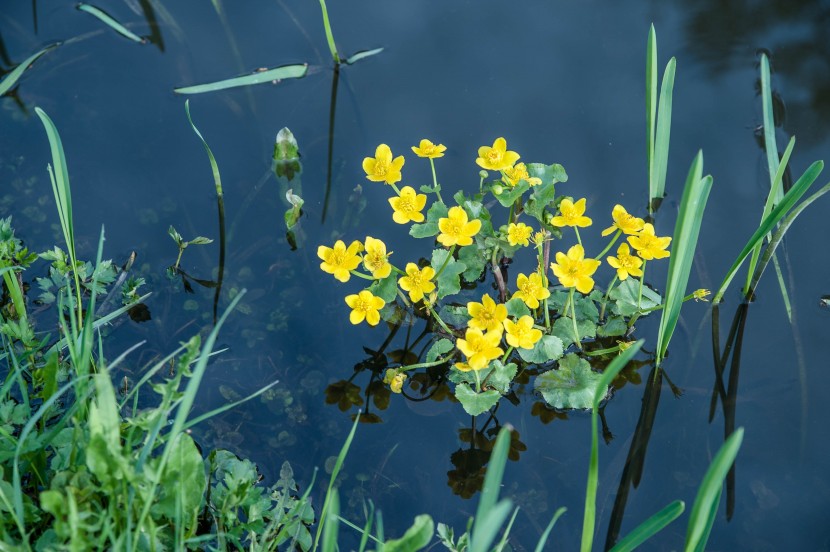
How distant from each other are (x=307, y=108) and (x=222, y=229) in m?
0.59

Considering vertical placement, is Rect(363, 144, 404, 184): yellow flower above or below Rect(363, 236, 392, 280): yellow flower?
above

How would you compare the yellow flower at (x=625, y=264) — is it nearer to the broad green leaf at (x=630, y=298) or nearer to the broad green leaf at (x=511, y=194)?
the broad green leaf at (x=630, y=298)

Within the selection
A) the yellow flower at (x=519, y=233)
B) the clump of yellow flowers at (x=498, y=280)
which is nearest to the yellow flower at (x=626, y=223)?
the clump of yellow flowers at (x=498, y=280)

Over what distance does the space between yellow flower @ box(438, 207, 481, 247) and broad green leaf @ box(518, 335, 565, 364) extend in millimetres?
363

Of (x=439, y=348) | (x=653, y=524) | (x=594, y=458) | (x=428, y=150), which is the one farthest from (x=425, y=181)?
(x=653, y=524)

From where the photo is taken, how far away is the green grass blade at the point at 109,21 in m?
2.94

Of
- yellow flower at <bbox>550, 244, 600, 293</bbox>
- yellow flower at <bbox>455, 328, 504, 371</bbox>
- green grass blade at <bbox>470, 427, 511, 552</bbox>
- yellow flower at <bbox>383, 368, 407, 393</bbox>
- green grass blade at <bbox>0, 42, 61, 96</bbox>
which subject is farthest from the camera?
green grass blade at <bbox>0, 42, 61, 96</bbox>

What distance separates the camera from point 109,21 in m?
2.93

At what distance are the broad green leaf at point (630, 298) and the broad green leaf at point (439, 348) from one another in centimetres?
52

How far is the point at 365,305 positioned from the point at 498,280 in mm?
439

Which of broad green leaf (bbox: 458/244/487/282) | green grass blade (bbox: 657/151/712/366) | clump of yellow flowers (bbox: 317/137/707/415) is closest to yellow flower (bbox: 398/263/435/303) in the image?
clump of yellow flowers (bbox: 317/137/707/415)

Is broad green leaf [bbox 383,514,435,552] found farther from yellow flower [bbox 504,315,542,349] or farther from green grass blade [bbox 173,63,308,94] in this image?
green grass blade [bbox 173,63,308,94]

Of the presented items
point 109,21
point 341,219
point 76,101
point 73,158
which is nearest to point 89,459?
point 341,219

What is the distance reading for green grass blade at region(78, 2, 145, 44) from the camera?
2.94m
